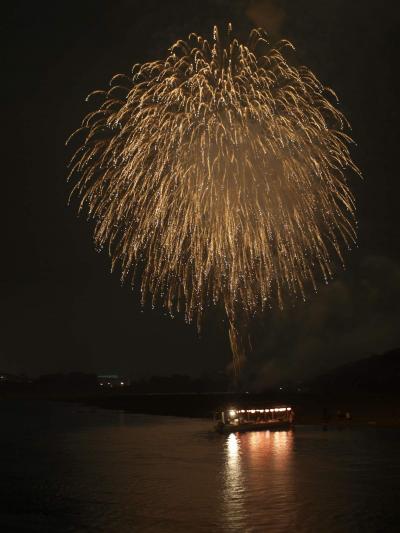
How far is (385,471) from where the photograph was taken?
1247 inches

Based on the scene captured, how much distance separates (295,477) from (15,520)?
454 inches

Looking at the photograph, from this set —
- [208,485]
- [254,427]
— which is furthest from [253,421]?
[208,485]

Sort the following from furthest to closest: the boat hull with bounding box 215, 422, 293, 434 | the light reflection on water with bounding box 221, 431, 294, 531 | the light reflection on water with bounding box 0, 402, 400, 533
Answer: the boat hull with bounding box 215, 422, 293, 434 → the light reflection on water with bounding box 0, 402, 400, 533 → the light reflection on water with bounding box 221, 431, 294, 531

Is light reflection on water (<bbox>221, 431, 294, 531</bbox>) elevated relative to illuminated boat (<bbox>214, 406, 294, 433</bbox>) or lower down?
lower down

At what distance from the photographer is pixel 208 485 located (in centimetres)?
2861

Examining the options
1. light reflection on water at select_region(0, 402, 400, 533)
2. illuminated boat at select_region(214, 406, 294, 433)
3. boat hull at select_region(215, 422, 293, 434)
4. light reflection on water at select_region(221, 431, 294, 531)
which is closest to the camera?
light reflection on water at select_region(221, 431, 294, 531)

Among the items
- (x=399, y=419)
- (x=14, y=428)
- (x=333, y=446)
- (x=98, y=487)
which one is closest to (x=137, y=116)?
(x=98, y=487)

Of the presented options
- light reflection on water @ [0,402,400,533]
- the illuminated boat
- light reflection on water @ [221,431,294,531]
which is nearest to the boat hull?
the illuminated boat

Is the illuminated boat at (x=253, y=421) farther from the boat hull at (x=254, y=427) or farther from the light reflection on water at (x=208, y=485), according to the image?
the light reflection on water at (x=208, y=485)

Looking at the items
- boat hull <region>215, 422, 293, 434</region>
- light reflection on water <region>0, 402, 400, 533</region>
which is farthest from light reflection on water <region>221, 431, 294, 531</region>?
boat hull <region>215, 422, 293, 434</region>

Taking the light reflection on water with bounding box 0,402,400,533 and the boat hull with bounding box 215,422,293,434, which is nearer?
the light reflection on water with bounding box 0,402,400,533

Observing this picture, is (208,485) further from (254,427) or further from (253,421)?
(253,421)

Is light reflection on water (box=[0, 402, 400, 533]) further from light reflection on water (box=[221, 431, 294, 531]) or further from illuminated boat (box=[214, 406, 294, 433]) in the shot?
illuminated boat (box=[214, 406, 294, 433])

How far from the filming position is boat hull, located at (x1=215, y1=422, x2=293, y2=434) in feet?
174
